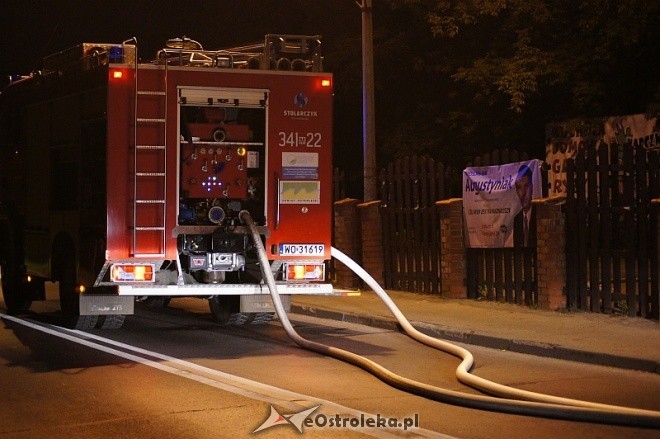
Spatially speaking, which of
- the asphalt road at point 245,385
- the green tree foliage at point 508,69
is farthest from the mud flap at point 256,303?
the green tree foliage at point 508,69

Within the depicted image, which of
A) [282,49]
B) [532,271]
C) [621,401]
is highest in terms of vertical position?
[282,49]

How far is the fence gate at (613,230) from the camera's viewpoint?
551 inches

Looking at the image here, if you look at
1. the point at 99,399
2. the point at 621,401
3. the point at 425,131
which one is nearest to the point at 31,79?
the point at 99,399

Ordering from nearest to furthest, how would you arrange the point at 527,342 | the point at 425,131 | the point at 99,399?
the point at 99,399 < the point at 527,342 < the point at 425,131

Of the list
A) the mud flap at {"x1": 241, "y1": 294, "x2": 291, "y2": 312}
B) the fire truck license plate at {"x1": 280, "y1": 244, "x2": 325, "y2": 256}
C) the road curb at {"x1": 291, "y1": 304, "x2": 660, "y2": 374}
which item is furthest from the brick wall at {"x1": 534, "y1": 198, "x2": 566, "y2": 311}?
the mud flap at {"x1": 241, "y1": 294, "x2": 291, "y2": 312}

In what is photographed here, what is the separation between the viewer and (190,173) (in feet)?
40.3

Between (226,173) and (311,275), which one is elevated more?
(226,173)

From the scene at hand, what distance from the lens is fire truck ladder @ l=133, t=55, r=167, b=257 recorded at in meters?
11.8

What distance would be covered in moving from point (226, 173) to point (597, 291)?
5.77 m

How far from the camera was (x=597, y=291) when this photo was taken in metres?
14.7

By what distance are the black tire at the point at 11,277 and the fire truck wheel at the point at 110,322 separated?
95.2 inches

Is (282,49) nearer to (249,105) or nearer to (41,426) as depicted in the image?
(249,105)

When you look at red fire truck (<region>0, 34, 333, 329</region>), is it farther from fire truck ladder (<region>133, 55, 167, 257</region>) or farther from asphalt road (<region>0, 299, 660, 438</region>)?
asphalt road (<region>0, 299, 660, 438</region>)

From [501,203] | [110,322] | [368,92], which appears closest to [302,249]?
[110,322]
